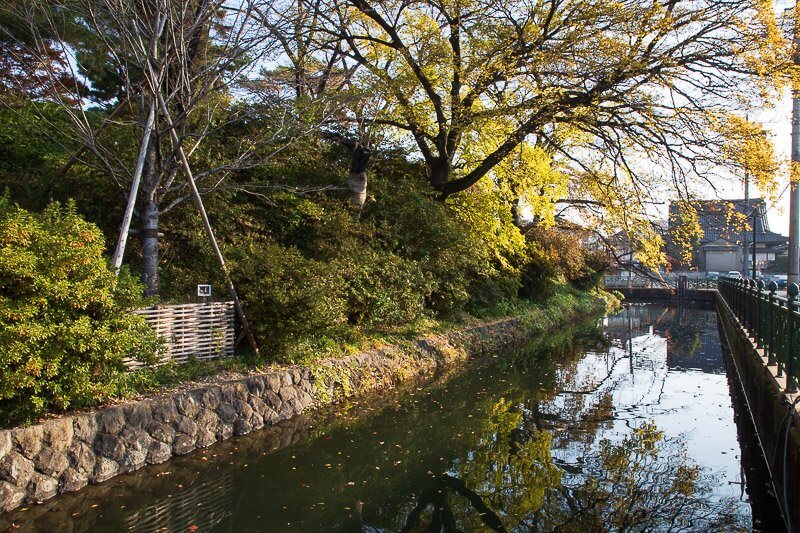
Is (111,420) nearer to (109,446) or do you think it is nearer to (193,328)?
(109,446)

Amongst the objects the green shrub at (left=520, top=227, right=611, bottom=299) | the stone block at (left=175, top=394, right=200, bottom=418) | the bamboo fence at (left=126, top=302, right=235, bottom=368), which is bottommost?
the stone block at (left=175, top=394, right=200, bottom=418)

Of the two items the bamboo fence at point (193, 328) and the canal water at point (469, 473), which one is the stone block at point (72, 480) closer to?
the canal water at point (469, 473)

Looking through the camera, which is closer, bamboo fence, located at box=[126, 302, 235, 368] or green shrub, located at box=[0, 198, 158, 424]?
green shrub, located at box=[0, 198, 158, 424]

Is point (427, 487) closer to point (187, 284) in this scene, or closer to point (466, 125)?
point (187, 284)

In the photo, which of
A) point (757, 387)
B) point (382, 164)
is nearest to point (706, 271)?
point (382, 164)

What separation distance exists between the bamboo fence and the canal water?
5.22 ft

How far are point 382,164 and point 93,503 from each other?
42.9 feet

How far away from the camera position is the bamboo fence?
7859mm

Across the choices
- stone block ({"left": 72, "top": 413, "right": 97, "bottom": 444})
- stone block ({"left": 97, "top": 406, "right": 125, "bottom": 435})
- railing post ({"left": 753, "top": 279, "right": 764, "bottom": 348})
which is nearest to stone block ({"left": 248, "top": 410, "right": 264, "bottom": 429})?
stone block ({"left": 97, "top": 406, "right": 125, "bottom": 435})

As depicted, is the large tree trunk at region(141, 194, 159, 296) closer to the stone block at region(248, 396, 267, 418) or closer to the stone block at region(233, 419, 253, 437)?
the stone block at region(248, 396, 267, 418)

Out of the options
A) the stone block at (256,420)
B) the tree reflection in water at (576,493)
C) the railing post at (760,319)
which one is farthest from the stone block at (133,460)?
the railing post at (760,319)

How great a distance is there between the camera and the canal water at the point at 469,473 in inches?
205

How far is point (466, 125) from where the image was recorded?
13.9m

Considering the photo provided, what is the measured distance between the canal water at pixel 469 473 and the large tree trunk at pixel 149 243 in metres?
2.88
